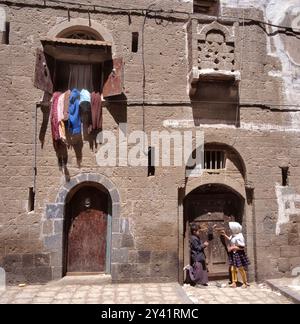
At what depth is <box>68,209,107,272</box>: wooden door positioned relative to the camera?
27.3 feet

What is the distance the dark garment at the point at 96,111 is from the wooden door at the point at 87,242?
6.95 ft

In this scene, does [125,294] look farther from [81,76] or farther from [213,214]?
[81,76]

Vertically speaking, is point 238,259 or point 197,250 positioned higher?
point 197,250

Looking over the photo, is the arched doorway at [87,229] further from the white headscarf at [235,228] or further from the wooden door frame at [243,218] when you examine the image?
the white headscarf at [235,228]

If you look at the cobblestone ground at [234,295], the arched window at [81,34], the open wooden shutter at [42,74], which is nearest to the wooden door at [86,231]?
the cobblestone ground at [234,295]

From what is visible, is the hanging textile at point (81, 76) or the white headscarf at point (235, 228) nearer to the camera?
Answer: the white headscarf at point (235, 228)

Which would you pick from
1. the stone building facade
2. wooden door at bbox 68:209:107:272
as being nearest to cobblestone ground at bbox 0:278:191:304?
the stone building facade

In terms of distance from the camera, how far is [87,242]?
8.41 metres

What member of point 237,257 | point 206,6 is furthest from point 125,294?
point 206,6

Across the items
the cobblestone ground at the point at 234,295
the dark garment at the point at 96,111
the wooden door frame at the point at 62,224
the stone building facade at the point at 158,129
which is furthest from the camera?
the dark garment at the point at 96,111

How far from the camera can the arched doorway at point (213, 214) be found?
8.66 metres

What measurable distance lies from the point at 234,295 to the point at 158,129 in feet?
13.6

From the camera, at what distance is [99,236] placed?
8.46 m

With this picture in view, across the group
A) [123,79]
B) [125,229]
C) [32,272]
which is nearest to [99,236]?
[125,229]
